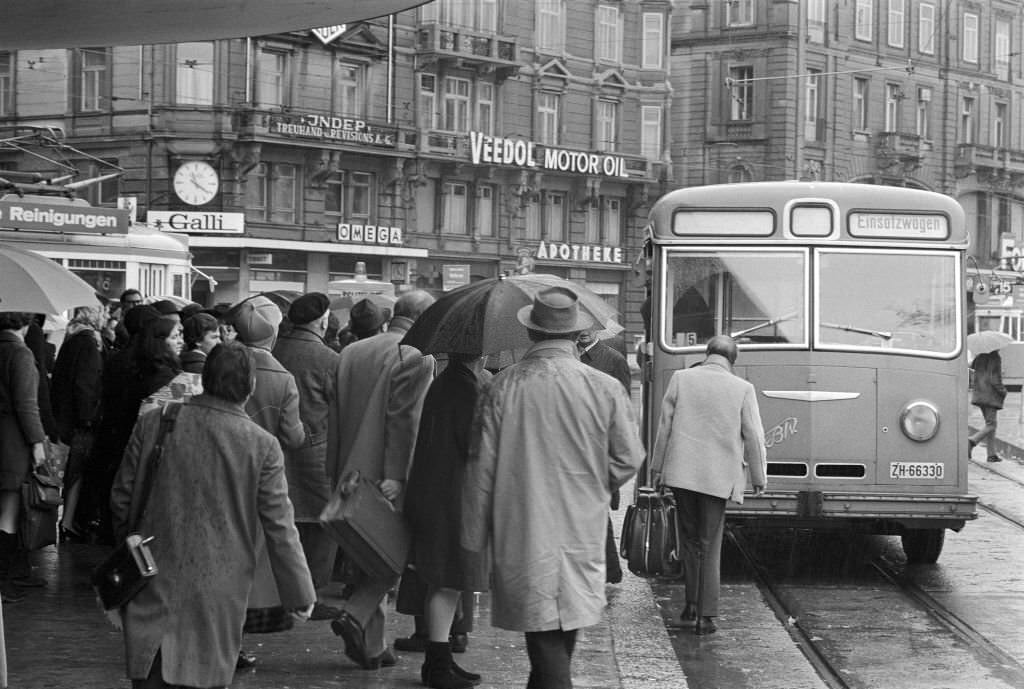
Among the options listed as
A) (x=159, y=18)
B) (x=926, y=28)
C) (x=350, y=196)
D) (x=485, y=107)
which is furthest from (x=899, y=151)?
(x=159, y=18)

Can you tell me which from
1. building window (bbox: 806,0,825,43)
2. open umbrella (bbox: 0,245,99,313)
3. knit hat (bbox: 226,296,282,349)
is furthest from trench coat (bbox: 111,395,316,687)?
building window (bbox: 806,0,825,43)

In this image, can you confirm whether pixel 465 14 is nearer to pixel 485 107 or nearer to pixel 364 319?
pixel 485 107

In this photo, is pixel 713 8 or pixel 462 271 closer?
pixel 462 271

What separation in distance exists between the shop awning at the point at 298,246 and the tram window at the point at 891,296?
32960 millimetres

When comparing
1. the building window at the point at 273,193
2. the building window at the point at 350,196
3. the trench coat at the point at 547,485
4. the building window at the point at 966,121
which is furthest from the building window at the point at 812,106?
the trench coat at the point at 547,485

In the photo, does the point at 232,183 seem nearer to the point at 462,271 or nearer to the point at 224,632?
the point at 462,271

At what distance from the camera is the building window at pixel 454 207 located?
53.9m

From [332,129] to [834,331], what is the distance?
38.3m

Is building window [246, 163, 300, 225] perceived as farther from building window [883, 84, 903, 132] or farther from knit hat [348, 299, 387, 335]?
knit hat [348, 299, 387, 335]

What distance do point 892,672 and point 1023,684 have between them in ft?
2.14

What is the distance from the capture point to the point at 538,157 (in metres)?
56.0

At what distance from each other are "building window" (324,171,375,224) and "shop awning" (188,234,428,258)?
136 centimetres

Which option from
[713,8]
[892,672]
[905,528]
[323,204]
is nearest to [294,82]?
[323,204]

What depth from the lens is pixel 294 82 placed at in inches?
1961
